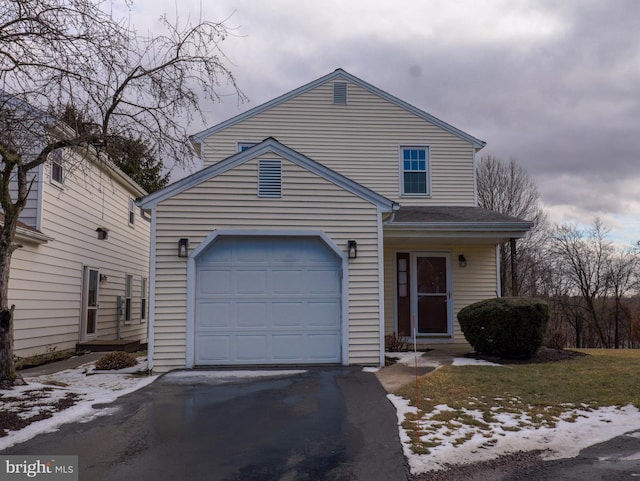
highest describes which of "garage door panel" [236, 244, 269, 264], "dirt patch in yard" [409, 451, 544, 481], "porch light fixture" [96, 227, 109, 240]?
"porch light fixture" [96, 227, 109, 240]

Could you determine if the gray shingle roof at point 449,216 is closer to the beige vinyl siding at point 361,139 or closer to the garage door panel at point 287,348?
the beige vinyl siding at point 361,139

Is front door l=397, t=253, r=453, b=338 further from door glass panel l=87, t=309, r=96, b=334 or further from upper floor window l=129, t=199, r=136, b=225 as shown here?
upper floor window l=129, t=199, r=136, b=225

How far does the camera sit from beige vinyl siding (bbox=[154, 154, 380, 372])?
345 inches

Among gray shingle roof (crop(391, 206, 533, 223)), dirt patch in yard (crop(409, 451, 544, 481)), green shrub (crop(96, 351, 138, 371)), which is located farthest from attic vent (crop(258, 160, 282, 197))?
dirt patch in yard (crop(409, 451, 544, 481))

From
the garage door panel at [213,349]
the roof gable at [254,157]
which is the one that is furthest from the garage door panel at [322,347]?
the roof gable at [254,157]

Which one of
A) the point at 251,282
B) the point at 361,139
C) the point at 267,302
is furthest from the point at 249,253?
the point at 361,139

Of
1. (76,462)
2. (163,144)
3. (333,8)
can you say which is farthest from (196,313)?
(333,8)

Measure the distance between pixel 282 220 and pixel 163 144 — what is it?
248cm

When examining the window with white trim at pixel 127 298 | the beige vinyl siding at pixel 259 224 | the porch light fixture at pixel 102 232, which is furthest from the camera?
the window with white trim at pixel 127 298

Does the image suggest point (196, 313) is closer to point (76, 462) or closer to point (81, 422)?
point (81, 422)

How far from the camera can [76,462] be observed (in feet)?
14.6

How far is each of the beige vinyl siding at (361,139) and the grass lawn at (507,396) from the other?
6.00 m

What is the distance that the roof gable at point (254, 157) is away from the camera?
29.1 ft

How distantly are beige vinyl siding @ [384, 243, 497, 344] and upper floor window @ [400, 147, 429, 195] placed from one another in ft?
5.82
